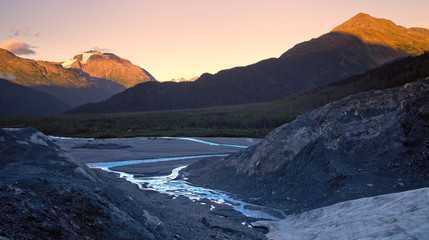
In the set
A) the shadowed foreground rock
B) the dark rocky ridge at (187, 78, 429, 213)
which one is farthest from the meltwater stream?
the shadowed foreground rock

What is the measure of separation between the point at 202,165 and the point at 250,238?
9995 mm

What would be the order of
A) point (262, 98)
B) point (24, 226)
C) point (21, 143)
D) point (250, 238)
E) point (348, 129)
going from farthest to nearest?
point (262, 98)
point (348, 129)
point (21, 143)
point (250, 238)
point (24, 226)

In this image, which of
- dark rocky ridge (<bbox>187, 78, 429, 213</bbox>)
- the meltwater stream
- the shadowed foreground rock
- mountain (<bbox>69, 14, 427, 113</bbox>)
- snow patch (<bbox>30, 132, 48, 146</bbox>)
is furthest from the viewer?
mountain (<bbox>69, 14, 427, 113</bbox>)

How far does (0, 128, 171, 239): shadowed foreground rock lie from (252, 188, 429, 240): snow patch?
2.57 m

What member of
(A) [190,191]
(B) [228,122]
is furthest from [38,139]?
(B) [228,122]

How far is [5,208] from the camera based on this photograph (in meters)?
4.33

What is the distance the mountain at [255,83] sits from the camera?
14338 cm

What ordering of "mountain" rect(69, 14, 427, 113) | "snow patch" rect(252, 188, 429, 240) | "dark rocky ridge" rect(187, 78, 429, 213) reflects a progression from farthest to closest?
"mountain" rect(69, 14, 427, 113)
"dark rocky ridge" rect(187, 78, 429, 213)
"snow patch" rect(252, 188, 429, 240)

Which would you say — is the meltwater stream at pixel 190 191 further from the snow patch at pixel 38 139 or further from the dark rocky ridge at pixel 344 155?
the snow patch at pixel 38 139

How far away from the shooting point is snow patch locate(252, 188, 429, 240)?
443cm

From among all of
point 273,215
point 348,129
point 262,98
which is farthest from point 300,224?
point 262,98

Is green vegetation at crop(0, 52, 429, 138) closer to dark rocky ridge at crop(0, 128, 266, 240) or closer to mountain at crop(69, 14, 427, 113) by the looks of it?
dark rocky ridge at crop(0, 128, 266, 240)

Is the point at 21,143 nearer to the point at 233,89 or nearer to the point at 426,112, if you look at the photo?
the point at 426,112

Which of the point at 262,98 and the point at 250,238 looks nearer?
the point at 250,238
